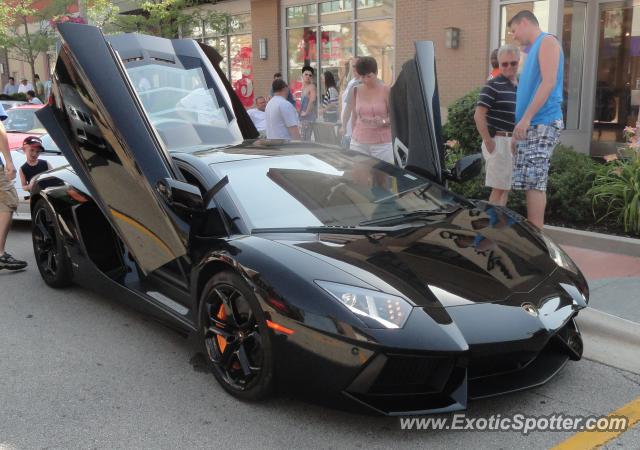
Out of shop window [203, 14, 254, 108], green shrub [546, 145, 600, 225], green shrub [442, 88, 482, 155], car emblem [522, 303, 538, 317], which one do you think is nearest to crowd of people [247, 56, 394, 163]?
green shrub [442, 88, 482, 155]

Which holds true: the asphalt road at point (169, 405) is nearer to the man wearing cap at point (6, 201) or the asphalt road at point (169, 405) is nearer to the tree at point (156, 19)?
the man wearing cap at point (6, 201)

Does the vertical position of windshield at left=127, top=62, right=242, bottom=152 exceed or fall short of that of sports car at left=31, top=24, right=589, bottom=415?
it exceeds it

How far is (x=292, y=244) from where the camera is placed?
11.1ft

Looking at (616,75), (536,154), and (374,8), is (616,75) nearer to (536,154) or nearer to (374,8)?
(374,8)

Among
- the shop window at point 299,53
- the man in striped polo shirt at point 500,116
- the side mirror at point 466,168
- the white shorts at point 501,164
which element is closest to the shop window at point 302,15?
the shop window at point 299,53

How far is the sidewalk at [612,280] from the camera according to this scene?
178 inches

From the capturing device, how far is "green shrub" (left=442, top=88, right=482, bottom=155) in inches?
313

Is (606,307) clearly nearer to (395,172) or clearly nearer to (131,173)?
(395,172)

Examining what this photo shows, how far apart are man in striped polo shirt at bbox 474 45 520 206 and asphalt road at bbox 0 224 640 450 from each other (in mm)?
2452

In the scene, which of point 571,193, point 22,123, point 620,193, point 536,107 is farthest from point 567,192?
point 22,123

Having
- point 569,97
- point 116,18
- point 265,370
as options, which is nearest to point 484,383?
point 265,370

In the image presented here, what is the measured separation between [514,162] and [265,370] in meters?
3.23

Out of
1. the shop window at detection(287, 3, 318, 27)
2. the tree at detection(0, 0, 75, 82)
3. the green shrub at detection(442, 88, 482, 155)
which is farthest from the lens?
the tree at detection(0, 0, 75, 82)

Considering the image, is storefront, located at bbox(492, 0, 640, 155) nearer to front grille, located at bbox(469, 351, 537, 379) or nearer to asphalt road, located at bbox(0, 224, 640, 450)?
asphalt road, located at bbox(0, 224, 640, 450)
